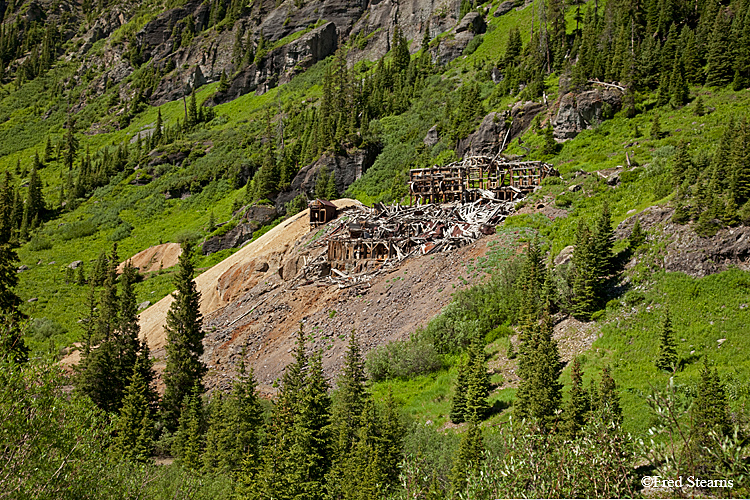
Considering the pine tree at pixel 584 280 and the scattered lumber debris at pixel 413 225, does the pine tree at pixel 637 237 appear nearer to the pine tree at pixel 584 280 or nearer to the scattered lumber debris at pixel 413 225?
the pine tree at pixel 584 280

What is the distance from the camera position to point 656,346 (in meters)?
26.2

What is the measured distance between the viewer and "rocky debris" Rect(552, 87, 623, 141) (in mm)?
65688

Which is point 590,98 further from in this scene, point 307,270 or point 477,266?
point 307,270

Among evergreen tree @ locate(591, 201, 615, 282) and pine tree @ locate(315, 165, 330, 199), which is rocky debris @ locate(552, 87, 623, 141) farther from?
evergreen tree @ locate(591, 201, 615, 282)

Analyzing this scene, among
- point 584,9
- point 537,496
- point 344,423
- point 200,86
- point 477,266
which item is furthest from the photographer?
point 200,86

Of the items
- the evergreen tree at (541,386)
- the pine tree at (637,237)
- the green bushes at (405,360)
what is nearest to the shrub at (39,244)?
the green bushes at (405,360)

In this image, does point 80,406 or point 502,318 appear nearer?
point 80,406

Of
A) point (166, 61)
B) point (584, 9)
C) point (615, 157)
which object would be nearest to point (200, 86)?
point (166, 61)

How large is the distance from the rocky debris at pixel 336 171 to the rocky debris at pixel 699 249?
188ft

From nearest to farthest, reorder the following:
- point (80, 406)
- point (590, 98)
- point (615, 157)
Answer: point (80, 406) → point (615, 157) → point (590, 98)

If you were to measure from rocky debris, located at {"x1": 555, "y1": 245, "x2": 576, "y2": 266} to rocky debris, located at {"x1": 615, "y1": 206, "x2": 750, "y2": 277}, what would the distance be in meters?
4.12

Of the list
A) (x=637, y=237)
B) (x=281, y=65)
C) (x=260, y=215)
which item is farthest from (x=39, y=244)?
(x=637, y=237)

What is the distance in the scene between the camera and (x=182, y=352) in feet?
120

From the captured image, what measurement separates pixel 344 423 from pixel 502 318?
48.5ft
